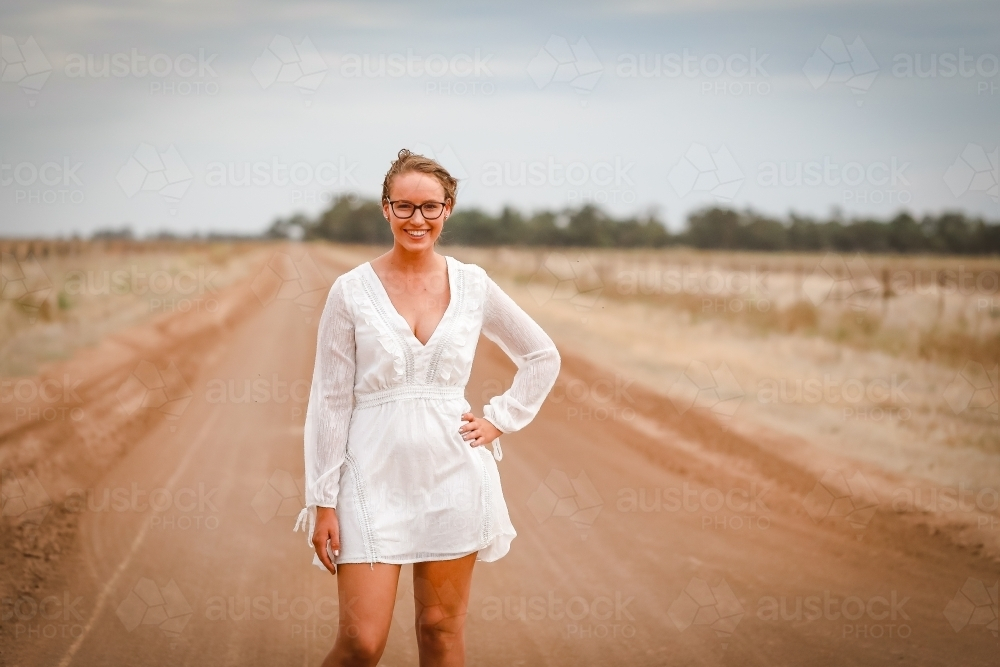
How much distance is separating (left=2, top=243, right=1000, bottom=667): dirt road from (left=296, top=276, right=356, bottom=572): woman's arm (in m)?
1.71

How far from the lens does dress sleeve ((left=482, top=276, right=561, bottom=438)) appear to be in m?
2.89

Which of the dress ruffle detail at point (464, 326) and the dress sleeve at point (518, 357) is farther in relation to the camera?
the dress sleeve at point (518, 357)

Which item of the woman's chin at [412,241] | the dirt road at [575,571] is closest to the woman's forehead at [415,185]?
the woman's chin at [412,241]

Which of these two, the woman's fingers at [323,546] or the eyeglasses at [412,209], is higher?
the eyeglasses at [412,209]

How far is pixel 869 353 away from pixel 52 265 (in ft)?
74.8

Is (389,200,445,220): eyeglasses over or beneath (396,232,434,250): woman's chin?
over

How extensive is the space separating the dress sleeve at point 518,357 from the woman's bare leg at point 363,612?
61 centimetres

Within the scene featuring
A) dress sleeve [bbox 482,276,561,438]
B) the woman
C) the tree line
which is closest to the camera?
the woman

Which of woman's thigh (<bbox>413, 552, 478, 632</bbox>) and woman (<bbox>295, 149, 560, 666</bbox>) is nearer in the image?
woman (<bbox>295, 149, 560, 666</bbox>)

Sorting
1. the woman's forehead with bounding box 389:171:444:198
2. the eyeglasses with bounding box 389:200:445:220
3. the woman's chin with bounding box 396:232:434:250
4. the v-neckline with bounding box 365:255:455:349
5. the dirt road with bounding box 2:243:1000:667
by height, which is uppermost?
the woman's forehead with bounding box 389:171:444:198

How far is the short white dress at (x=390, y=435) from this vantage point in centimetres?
261

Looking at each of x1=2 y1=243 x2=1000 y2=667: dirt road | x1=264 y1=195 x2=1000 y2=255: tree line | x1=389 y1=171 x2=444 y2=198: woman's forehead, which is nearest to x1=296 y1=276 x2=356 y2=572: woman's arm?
x1=389 y1=171 x2=444 y2=198: woman's forehead

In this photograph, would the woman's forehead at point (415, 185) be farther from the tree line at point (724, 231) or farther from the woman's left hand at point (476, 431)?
the tree line at point (724, 231)

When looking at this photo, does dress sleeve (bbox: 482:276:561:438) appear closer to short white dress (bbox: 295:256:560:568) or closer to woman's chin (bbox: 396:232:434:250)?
short white dress (bbox: 295:256:560:568)
